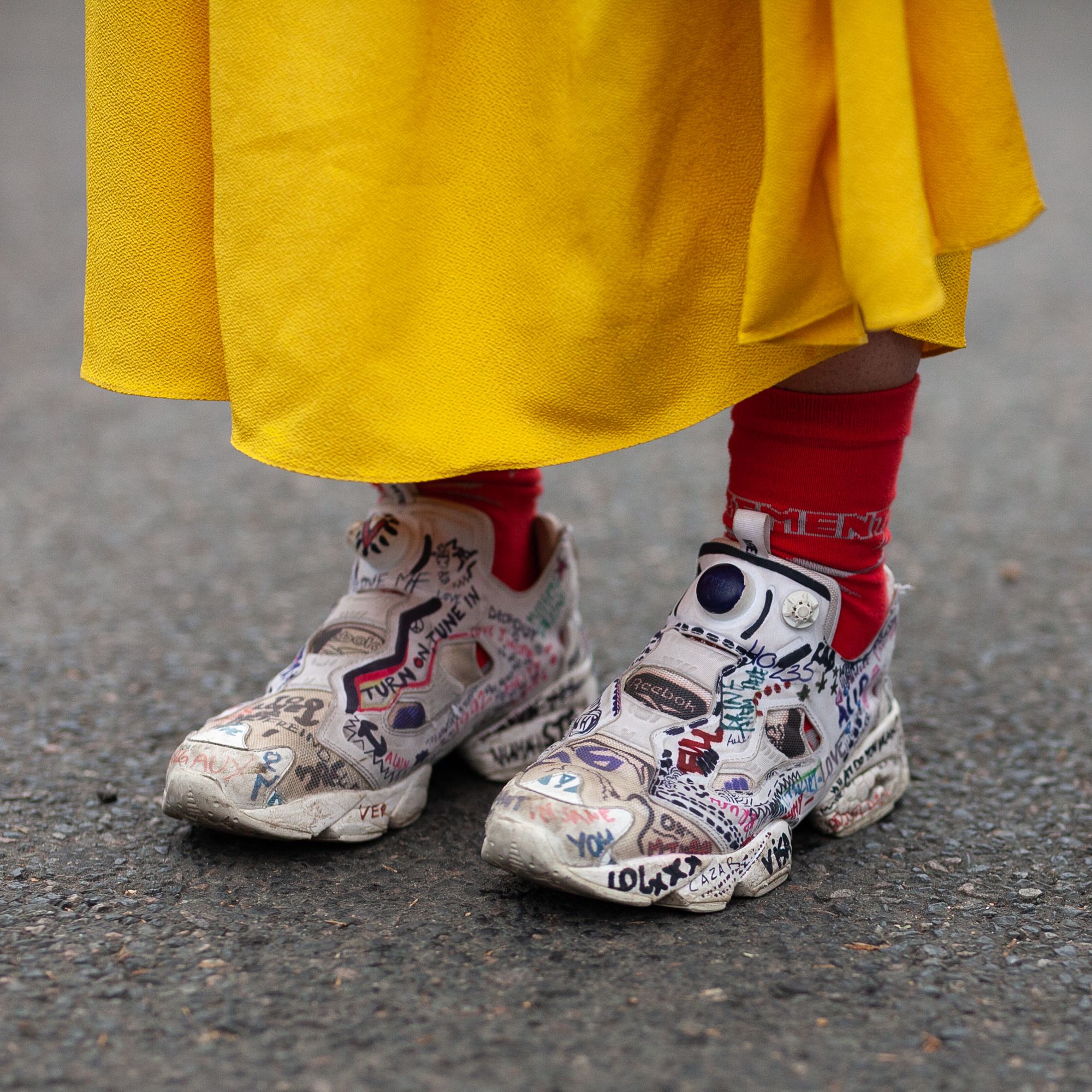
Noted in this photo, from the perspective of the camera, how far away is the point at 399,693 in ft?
3.27

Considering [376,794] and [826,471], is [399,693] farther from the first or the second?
[826,471]

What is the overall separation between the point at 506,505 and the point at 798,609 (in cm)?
29

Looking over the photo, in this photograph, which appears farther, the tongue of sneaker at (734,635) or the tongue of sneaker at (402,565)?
the tongue of sneaker at (402,565)

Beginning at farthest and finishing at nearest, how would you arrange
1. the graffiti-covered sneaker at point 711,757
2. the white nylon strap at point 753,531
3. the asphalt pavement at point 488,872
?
the white nylon strap at point 753,531 → the graffiti-covered sneaker at point 711,757 → the asphalt pavement at point 488,872

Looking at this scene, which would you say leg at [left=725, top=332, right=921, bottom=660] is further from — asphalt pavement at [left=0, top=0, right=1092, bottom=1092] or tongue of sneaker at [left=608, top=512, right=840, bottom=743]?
asphalt pavement at [left=0, top=0, right=1092, bottom=1092]

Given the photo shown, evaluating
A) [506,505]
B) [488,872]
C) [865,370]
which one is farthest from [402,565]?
[865,370]

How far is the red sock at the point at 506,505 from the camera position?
1.08 meters

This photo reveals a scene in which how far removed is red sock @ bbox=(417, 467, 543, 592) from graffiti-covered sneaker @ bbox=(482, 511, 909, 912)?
0.19 meters

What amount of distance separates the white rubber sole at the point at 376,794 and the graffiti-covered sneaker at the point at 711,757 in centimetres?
16

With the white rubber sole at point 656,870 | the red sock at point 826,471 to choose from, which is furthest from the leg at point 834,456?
the white rubber sole at point 656,870

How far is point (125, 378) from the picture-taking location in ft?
2.97

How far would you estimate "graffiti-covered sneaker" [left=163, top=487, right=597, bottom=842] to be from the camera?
Result: 2.99 feet

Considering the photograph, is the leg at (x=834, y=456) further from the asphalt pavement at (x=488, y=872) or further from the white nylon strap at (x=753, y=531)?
the asphalt pavement at (x=488, y=872)

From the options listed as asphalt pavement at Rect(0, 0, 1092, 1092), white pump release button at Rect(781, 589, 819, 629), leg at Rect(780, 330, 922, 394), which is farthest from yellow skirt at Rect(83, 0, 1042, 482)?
asphalt pavement at Rect(0, 0, 1092, 1092)
